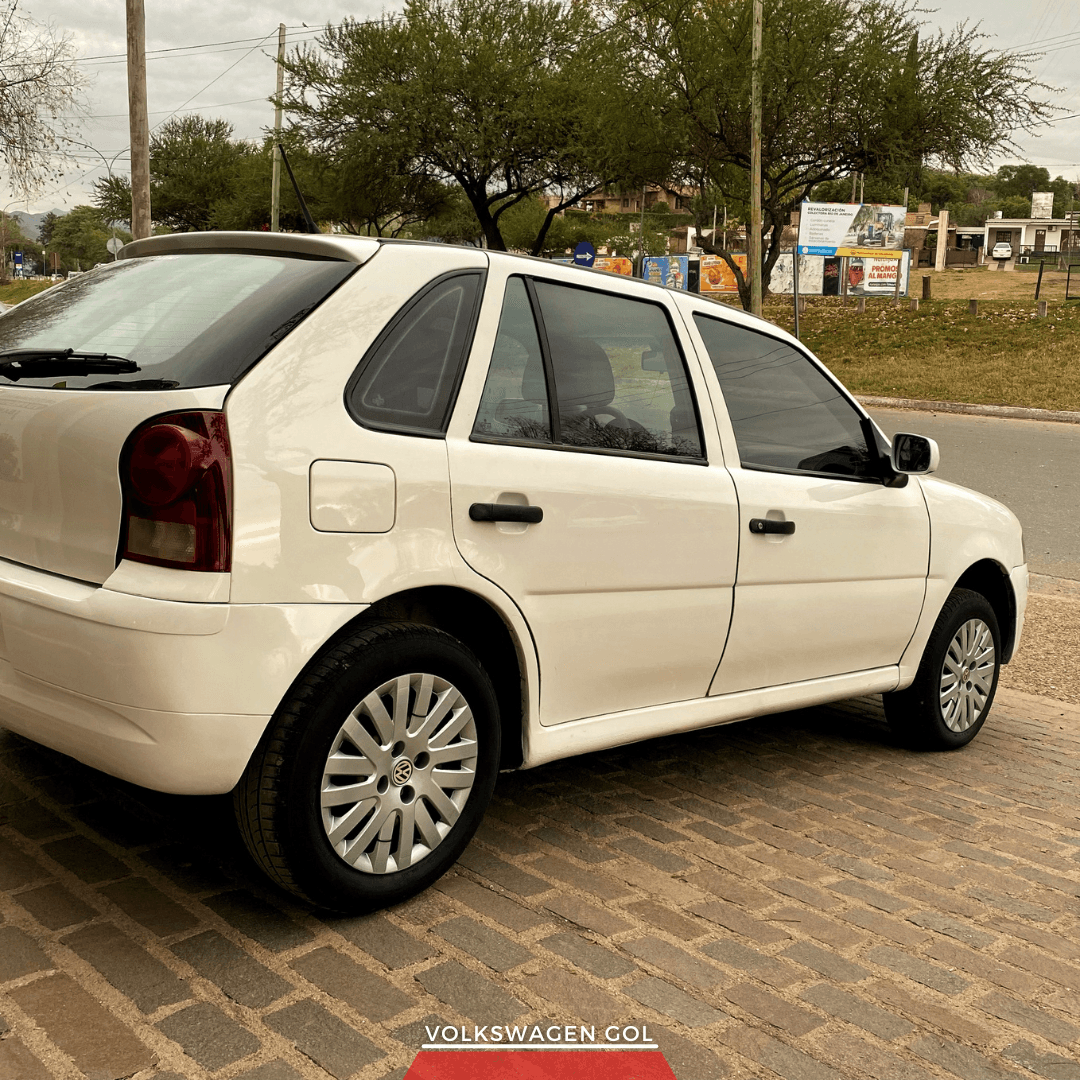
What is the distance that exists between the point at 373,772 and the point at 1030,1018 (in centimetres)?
169

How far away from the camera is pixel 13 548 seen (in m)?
3.35

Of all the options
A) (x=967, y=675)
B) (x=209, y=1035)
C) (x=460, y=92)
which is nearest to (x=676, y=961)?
(x=209, y=1035)

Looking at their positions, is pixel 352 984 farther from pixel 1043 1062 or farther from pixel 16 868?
pixel 1043 1062

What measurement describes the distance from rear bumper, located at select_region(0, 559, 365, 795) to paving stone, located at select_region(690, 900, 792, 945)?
4.23 ft

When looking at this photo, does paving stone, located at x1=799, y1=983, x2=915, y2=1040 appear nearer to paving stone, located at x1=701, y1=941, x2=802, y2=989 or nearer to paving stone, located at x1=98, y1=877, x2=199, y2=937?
paving stone, located at x1=701, y1=941, x2=802, y2=989

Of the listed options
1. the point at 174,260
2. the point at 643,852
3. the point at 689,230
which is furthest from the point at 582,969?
the point at 689,230

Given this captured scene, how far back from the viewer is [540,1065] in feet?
9.07

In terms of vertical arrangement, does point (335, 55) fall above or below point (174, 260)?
above

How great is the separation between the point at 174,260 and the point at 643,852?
2.25m

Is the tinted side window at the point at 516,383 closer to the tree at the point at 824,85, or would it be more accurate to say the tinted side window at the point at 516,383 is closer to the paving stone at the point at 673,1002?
the paving stone at the point at 673,1002

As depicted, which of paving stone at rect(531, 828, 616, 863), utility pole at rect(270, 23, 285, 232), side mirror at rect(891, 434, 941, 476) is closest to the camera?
paving stone at rect(531, 828, 616, 863)

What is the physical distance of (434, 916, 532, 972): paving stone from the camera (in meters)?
3.18

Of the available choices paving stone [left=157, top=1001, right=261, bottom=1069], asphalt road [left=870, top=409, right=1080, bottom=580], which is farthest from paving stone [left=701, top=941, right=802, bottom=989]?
asphalt road [left=870, top=409, right=1080, bottom=580]

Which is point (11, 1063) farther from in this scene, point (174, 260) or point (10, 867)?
point (174, 260)
